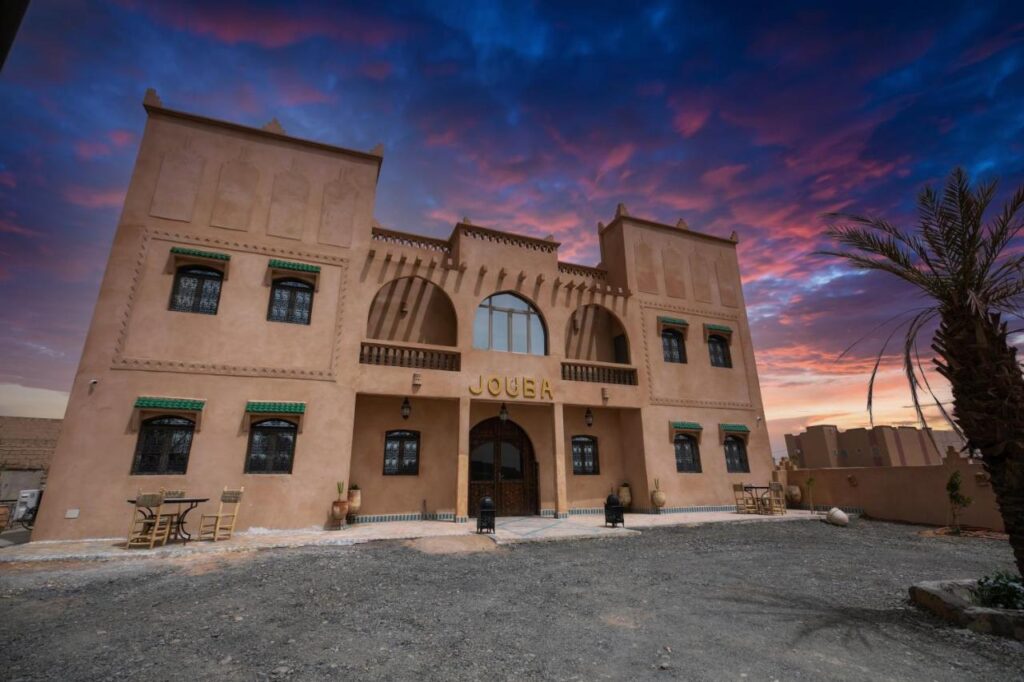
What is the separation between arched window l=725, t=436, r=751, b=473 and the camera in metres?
17.5

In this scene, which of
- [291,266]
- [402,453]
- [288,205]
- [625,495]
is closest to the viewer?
[291,266]

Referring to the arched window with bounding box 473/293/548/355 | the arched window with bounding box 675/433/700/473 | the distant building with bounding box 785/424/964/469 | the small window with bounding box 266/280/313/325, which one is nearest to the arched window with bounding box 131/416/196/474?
the small window with bounding box 266/280/313/325

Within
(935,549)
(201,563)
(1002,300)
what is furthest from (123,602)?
(935,549)

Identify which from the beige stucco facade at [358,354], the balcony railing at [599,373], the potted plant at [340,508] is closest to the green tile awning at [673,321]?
the beige stucco facade at [358,354]

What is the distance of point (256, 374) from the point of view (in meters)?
12.1

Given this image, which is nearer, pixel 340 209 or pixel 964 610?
pixel 964 610

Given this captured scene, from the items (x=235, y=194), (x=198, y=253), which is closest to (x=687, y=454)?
(x=198, y=253)

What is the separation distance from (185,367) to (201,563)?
575 cm

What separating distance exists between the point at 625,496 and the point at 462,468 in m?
6.51

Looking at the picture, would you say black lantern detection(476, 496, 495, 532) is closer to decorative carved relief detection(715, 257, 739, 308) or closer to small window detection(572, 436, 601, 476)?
small window detection(572, 436, 601, 476)

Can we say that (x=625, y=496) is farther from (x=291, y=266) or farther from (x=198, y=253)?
(x=198, y=253)

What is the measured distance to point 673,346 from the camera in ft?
59.8

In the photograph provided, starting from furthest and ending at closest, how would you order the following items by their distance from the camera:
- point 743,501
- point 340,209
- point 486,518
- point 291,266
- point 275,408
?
1. point 743,501
2. point 340,209
3. point 291,266
4. point 275,408
5. point 486,518

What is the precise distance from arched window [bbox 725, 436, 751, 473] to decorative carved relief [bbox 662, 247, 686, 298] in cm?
621
